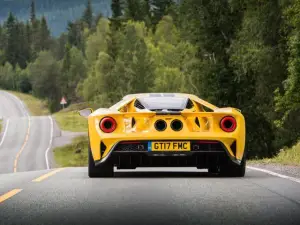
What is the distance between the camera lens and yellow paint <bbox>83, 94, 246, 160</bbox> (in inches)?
379

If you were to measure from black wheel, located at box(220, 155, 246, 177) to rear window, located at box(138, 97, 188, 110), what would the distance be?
1.13 meters

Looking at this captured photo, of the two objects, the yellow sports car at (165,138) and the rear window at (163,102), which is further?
the rear window at (163,102)

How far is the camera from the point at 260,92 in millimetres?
33688

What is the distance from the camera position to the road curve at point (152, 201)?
568 cm

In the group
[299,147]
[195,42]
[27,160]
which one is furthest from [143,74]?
[299,147]

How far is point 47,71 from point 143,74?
82.6 meters

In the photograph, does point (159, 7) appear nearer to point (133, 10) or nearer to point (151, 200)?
point (133, 10)

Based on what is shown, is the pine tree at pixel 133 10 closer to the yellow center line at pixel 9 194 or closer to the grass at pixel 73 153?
the grass at pixel 73 153

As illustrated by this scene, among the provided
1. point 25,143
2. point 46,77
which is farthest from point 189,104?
point 46,77

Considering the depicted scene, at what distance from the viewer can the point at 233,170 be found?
33.7 feet

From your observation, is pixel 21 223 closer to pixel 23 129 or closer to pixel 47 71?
pixel 23 129

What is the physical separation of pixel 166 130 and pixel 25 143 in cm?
6587

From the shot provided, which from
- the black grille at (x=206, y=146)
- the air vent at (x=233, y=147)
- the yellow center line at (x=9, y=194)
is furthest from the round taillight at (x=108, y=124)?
the yellow center line at (x=9, y=194)

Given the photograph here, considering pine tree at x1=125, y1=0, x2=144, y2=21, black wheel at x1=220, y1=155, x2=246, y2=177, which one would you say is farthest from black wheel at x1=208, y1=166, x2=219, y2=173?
pine tree at x1=125, y1=0, x2=144, y2=21
